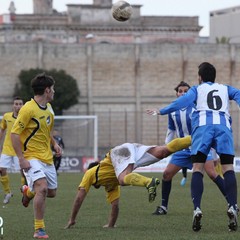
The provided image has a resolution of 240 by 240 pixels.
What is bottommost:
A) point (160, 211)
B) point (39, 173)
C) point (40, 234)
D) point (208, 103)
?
point (160, 211)

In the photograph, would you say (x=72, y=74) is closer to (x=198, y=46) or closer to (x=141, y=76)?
(x=141, y=76)

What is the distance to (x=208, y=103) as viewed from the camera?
39.1 feet

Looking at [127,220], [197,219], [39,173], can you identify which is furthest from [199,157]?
[127,220]

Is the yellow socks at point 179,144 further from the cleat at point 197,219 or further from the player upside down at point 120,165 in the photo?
the cleat at point 197,219

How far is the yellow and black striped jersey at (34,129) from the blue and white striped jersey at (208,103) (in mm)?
1512

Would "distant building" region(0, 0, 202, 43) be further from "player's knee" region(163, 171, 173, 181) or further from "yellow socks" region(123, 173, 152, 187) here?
"yellow socks" region(123, 173, 152, 187)

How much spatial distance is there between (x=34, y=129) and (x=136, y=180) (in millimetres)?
1434

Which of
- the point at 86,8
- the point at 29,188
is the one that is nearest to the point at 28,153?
the point at 29,188

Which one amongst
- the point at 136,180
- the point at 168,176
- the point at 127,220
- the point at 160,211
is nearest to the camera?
the point at 136,180

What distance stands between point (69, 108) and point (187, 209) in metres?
44.0

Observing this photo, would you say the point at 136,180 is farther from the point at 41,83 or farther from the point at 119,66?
the point at 119,66

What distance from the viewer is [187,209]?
16.0 meters

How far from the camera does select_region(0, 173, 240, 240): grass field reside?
1147 cm

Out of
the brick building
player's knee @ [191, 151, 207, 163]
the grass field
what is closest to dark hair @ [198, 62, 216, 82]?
player's knee @ [191, 151, 207, 163]
